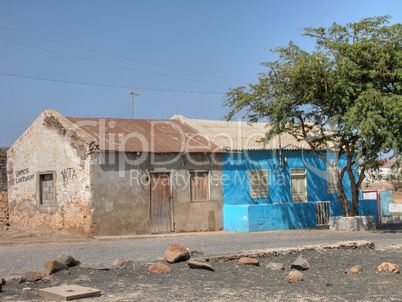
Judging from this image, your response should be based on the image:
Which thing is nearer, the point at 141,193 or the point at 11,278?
the point at 11,278

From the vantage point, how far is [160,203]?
18.4m

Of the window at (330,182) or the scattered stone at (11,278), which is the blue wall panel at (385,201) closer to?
the window at (330,182)

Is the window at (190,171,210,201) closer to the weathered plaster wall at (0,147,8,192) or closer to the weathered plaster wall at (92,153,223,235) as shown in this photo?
the weathered plaster wall at (92,153,223,235)

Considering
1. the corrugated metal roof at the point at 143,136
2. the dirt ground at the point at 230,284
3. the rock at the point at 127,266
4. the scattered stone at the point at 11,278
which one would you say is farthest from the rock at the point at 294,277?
the corrugated metal roof at the point at 143,136

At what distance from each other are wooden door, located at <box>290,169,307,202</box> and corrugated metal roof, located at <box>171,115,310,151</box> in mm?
1129

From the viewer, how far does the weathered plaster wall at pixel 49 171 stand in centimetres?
1709

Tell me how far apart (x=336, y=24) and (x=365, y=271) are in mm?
9795

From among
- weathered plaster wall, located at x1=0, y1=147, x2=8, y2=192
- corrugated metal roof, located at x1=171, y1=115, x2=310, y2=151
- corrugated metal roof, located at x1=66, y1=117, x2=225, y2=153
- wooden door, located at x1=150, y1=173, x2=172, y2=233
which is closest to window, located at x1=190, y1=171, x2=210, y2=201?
corrugated metal roof, located at x1=66, y1=117, x2=225, y2=153

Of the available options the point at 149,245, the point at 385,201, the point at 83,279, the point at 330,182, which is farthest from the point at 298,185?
the point at 83,279

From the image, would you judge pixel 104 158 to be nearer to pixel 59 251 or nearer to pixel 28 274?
pixel 59 251

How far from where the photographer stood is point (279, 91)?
17.3m

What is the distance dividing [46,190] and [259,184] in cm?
861

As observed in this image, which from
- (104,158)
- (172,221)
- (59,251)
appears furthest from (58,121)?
(59,251)

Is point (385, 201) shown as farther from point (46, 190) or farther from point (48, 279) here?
point (48, 279)
